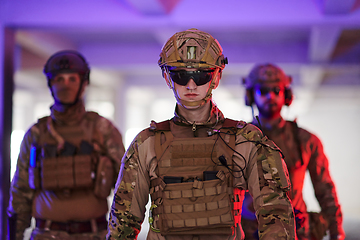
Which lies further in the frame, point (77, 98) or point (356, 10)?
point (356, 10)

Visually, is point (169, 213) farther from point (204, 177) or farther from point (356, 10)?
point (356, 10)

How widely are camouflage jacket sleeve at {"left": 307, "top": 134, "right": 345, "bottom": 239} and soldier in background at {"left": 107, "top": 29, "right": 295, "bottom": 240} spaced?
1.25 meters

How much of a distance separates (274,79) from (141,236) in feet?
14.8

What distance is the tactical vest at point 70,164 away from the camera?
2605 mm

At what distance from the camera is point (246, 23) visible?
3984mm

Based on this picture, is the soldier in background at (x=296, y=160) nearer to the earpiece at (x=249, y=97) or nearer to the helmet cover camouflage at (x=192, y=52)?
the earpiece at (x=249, y=97)

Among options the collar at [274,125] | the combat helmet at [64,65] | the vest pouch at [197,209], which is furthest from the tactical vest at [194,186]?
the combat helmet at [64,65]

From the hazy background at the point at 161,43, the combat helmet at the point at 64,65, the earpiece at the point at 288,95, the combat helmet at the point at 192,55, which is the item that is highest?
the hazy background at the point at 161,43

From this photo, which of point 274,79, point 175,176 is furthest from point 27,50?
point 175,176

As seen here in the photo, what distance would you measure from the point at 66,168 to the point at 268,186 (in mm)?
1560

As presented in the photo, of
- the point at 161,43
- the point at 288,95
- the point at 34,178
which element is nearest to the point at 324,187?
the point at 288,95

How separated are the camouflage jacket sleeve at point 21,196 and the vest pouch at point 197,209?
1.44 meters

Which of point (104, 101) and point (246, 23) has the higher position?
point (104, 101)

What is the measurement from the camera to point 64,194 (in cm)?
264
